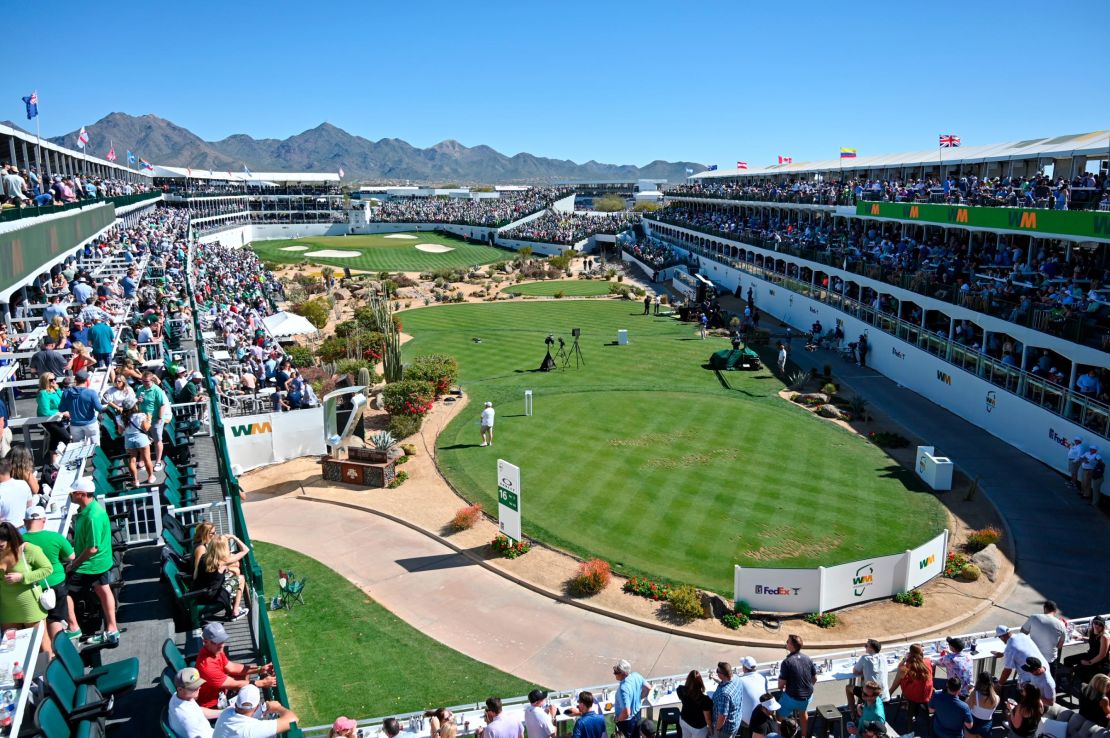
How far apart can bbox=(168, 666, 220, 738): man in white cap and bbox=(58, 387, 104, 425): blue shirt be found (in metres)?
6.26

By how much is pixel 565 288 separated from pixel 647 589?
4908cm

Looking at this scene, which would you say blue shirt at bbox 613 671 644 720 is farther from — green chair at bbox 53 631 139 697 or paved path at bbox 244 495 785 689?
green chair at bbox 53 631 139 697

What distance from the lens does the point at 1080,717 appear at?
8.38m

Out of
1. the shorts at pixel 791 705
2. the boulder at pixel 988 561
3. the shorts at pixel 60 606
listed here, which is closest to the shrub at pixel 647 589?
the shorts at pixel 791 705

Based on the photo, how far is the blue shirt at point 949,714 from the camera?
8.79 metres

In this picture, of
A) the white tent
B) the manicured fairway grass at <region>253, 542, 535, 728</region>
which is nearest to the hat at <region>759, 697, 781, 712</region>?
the manicured fairway grass at <region>253, 542, 535, 728</region>

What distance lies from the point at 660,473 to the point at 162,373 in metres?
13.0

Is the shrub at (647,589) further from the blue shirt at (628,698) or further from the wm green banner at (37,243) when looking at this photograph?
the wm green banner at (37,243)

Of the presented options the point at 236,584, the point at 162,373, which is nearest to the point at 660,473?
the point at 162,373

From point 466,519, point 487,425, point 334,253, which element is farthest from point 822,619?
point 334,253

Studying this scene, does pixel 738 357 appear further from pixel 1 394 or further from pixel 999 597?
pixel 1 394

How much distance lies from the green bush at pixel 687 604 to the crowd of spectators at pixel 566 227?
70.3 metres

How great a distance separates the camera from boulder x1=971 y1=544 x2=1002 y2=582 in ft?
53.9

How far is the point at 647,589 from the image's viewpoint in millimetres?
15766
